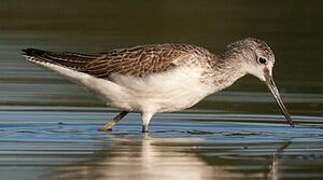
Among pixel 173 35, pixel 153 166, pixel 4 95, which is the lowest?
pixel 153 166

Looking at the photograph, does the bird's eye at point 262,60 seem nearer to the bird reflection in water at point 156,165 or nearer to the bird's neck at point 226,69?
the bird's neck at point 226,69

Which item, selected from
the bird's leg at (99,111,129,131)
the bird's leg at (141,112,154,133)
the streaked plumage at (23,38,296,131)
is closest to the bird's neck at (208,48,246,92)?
the streaked plumage at (23,38,296,131)

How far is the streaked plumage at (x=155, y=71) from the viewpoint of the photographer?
56.3ft

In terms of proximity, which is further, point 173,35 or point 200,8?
point 200,8

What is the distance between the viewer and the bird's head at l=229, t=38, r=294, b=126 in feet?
58.3

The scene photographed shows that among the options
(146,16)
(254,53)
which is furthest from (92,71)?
(146,16)

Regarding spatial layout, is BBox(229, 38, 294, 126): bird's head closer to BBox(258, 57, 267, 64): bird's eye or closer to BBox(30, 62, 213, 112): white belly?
BBox(258, 57, 267, 64): bird's eye

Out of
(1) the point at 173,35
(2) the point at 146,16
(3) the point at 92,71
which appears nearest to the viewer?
(3) the point at 92,71

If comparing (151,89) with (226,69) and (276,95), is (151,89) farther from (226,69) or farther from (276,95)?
(276,95)

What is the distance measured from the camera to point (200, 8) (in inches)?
1198

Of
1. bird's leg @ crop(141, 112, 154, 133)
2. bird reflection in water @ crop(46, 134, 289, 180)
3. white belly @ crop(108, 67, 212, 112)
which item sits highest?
white belly @ crop(108, 67, 212, 112)

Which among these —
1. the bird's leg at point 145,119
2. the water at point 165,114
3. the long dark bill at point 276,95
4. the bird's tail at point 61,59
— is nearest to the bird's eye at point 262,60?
the long dark bill at point 276,95

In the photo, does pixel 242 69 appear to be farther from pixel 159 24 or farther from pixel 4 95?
pixel 159 24

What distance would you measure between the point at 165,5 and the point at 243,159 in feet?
50.0
